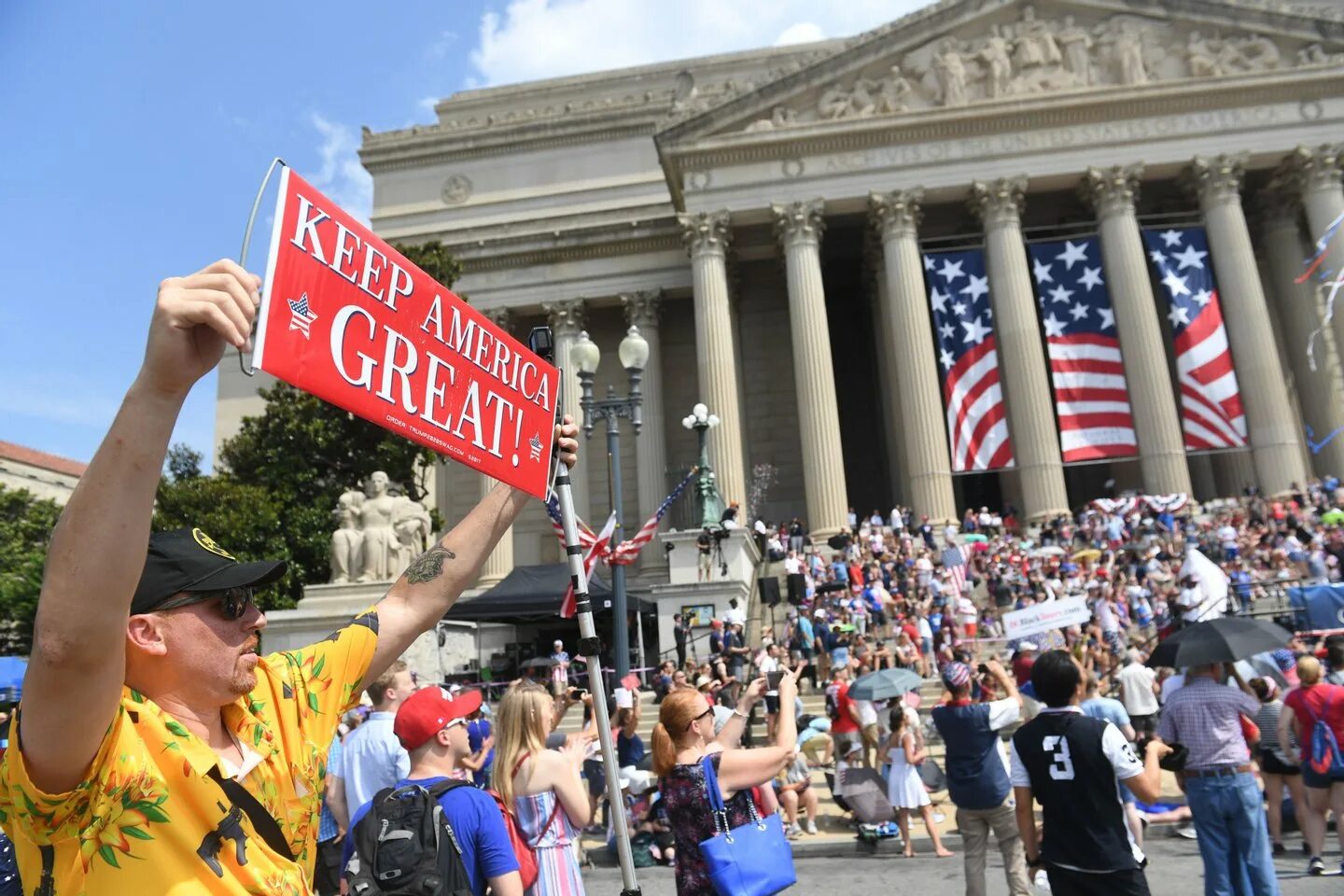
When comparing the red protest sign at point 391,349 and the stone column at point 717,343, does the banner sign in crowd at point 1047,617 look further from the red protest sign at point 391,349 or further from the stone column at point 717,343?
the stone column at point 717,343

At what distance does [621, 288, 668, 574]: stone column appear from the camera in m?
34.8

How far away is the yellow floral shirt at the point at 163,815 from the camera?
1798 mm

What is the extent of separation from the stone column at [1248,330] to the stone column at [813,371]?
12557 millimetres

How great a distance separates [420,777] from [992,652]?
17.0 metres

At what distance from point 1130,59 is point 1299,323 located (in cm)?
1063

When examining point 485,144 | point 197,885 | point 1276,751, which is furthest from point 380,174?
point 197,885

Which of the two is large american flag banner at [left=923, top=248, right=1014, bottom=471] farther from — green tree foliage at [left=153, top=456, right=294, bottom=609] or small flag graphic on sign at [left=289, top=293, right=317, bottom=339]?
small flag graphic on sign at [left=289, top=293, right=317, bottom=339]

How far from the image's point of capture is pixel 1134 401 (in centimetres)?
3009

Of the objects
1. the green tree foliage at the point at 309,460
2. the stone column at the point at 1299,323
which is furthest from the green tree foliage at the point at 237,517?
the stone column at the point at 1299,323

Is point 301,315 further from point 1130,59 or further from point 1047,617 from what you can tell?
point 1130,59

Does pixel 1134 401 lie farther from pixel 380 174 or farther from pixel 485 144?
pixel 380 174

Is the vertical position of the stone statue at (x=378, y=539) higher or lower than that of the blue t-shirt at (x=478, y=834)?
higher

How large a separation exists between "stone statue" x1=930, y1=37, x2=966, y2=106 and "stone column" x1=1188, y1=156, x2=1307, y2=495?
26.0ft

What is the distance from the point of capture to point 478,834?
371 centimetres
